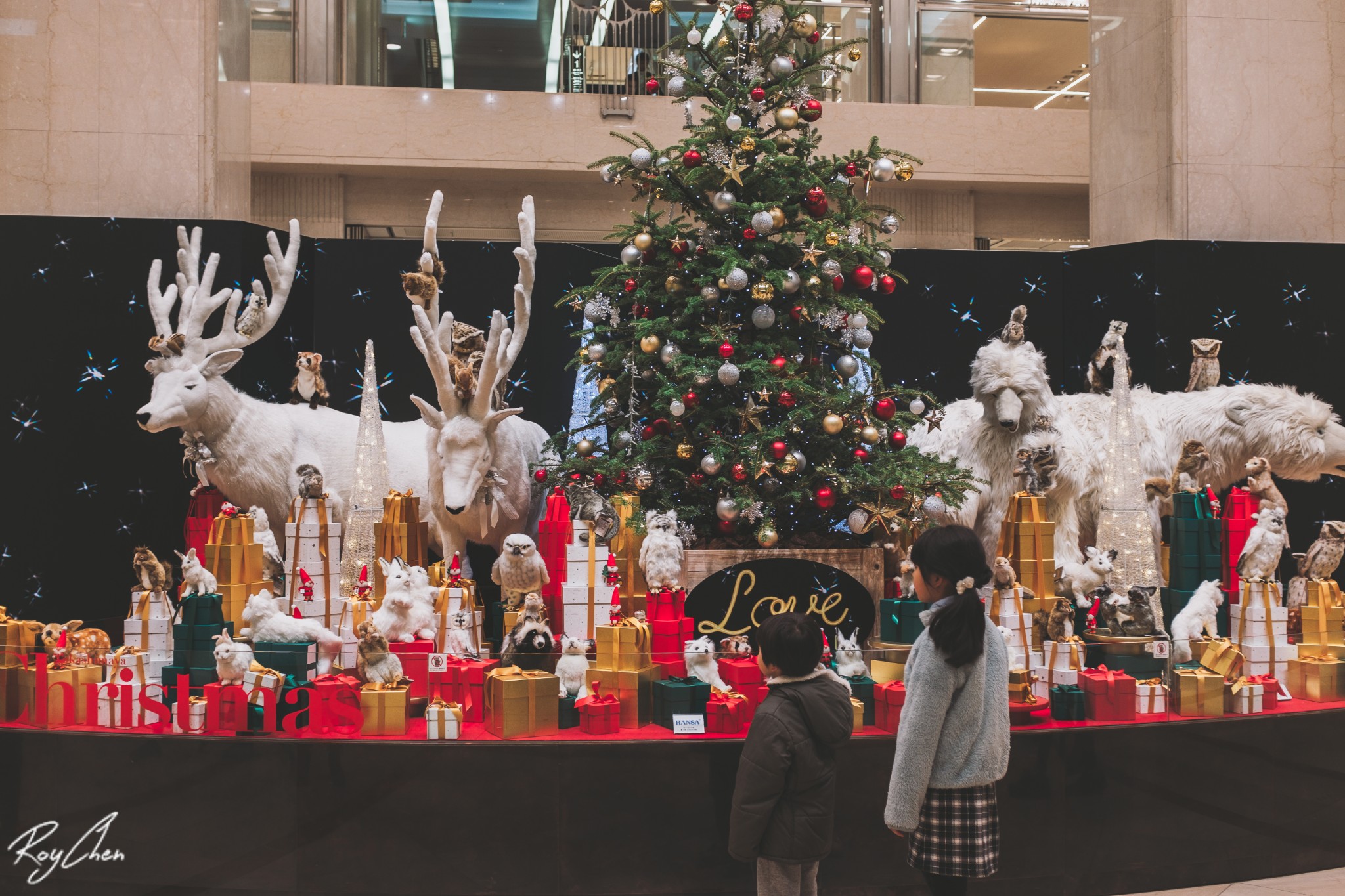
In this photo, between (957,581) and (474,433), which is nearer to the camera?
(957,581)

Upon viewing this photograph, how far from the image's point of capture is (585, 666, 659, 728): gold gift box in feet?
11.9

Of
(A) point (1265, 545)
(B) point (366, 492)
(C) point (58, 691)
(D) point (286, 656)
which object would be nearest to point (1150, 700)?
(A) point (1265, 545)

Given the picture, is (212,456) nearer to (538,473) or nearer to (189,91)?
(538,473)

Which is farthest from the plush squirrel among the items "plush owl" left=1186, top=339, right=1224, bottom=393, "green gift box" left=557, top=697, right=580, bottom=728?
"plush owl" left=1186, top=339, right=1224, bottom=393

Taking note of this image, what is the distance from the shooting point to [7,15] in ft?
18.0

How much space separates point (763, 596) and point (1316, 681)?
2.04 meters

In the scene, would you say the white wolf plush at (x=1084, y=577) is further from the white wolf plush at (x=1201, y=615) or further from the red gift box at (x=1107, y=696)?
the red gift box at (x=1107, y=696)

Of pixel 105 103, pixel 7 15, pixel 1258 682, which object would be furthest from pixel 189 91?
pixel 1258 682

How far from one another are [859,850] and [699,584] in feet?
Result: 3.89

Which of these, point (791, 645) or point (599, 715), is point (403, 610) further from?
point (791, 645)

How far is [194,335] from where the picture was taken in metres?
4.99

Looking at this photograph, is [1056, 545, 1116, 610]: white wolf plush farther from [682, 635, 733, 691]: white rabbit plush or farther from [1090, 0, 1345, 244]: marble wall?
[1090, 0, 1345, 244]: marble wall

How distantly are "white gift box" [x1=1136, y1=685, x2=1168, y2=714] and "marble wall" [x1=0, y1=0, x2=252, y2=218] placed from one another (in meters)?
4.68

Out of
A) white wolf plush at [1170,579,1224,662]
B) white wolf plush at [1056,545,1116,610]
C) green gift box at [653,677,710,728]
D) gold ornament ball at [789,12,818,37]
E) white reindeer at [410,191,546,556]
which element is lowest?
green gift box at [653,677,710,728]
